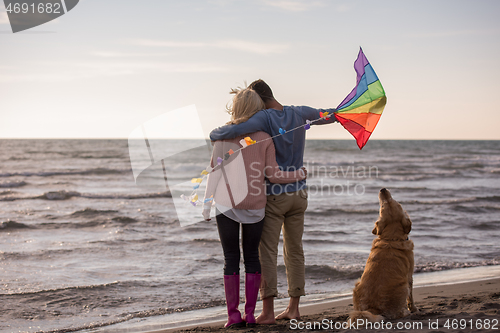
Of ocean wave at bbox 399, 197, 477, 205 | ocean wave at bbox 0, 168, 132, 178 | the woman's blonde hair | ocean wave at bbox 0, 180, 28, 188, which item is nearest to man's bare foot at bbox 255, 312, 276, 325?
the woman's blonde hair

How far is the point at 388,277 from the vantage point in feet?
10.3

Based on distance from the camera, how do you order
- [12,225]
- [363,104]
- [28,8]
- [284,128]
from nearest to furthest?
1. [284,128]
2. [363,104]
3. [28,8]
4. [12,225]

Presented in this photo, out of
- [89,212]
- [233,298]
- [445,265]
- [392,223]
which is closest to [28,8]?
[89,212]

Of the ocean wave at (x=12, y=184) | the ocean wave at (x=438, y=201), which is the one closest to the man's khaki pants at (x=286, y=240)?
the ocean wave at (x=438, y=201)

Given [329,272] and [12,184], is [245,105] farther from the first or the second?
[12,184]

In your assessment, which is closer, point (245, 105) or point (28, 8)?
point (245, 105)

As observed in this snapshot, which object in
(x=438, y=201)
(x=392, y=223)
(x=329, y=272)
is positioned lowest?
(x=438, y=201)

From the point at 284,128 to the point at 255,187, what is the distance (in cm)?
56

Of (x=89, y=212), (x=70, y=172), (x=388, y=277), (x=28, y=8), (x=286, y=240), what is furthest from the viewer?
(x=70, y=172)

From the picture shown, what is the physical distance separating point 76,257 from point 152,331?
10.5 ft

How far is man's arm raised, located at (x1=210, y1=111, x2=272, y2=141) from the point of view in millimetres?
3209

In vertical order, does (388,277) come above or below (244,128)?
below

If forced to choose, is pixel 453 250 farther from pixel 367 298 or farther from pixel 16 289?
pixel 16 289

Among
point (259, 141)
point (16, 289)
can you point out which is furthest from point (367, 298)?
point (16, 289)
